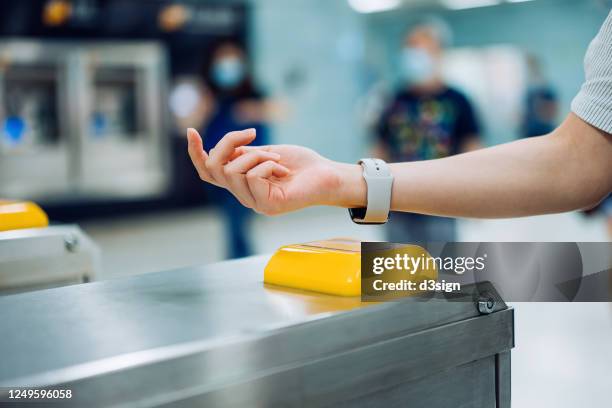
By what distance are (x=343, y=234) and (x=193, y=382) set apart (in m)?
5.96

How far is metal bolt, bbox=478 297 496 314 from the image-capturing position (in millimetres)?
933

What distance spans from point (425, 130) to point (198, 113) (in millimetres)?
3583

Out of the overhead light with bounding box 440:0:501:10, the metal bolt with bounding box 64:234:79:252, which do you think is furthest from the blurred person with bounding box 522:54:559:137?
the metal bolt with bounding box 64:234:79:252

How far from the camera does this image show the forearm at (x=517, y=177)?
43.1 inches

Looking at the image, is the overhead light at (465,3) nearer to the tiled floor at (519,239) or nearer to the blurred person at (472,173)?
the tiled floor at (519,239)

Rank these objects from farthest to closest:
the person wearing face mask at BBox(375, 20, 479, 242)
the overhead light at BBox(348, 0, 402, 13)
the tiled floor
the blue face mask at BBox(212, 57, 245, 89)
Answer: the overhead light at BBox(348, 0, 402, 13)
the blue face mask at BBox(212, 57, 245, 89)
the person wearing face mask at BBox(375, 20, 479, 242)
the tiled floor

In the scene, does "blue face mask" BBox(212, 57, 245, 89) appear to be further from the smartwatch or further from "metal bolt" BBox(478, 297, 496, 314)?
"metal bolt" BBox(478, 297, 496, 314)

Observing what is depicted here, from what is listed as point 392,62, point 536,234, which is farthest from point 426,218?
point 392,62

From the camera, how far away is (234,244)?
15.4 ft

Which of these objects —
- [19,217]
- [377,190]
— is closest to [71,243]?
[19,217]

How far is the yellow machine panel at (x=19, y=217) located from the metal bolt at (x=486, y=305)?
0.89 m

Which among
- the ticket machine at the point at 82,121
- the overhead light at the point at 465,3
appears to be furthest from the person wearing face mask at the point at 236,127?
the overhead light at the point at 465,3

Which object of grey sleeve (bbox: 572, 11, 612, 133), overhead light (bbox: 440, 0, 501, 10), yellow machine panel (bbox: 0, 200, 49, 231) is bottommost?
yellow machine panel (bbox: 0, 200, 49, 231)

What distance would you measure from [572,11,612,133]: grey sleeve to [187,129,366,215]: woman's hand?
1.28 feet
